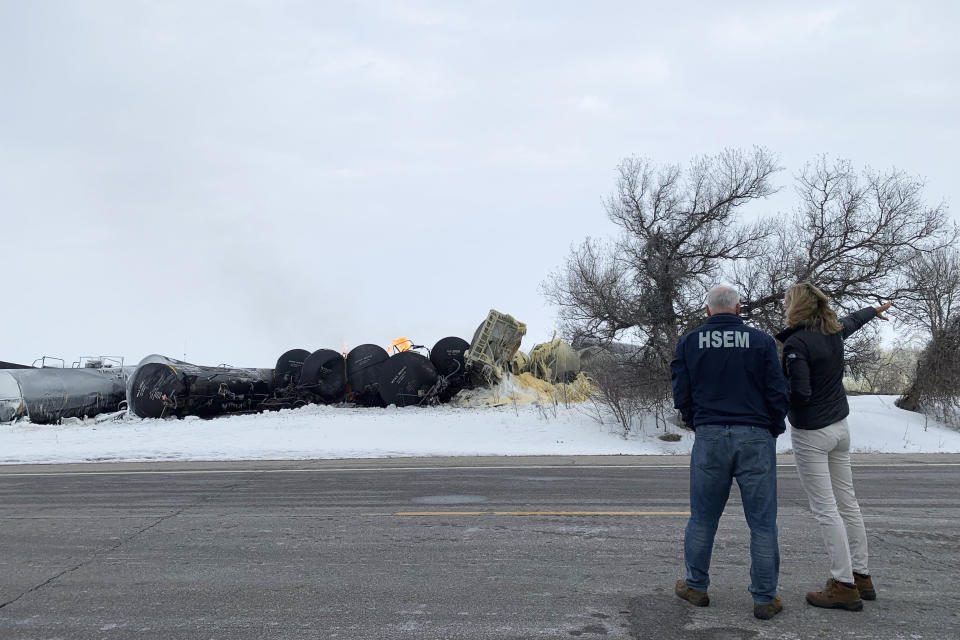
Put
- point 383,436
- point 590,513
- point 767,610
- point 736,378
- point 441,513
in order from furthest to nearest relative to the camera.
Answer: point 383,436, point 441,513, point 590,513, point 736,378, point 767,610

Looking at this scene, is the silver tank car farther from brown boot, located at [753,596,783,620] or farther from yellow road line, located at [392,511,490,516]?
brown boot, located at [753,596,783,620]

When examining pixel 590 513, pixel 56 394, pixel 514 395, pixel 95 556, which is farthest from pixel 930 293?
pixel 56 394

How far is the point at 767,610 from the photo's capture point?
4.25m

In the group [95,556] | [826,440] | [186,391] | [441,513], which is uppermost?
[826,440]

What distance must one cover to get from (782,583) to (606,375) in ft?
51.6

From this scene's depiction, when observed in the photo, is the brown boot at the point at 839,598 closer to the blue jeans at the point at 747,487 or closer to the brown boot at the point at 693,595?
Result: the blue jeans at the point at 747,487

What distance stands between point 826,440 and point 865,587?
3.35 ft

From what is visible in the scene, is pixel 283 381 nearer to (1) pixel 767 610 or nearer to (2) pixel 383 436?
(2) pixel 383 436

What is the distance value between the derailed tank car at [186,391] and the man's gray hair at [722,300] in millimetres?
21367

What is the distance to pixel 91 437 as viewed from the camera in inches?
736

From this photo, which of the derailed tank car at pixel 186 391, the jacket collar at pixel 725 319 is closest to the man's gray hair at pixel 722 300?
the jacket collar at pixel 725 319

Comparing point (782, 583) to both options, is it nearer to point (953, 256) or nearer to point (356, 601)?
point (356, 601)

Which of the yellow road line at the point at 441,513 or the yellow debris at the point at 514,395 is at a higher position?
the yellow debris at the point at 514,395

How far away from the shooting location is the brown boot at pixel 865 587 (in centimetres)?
460
